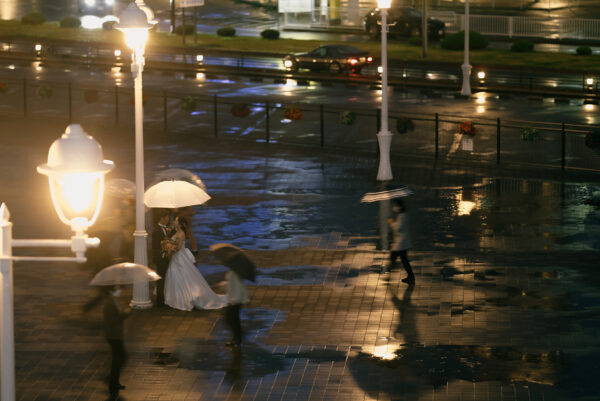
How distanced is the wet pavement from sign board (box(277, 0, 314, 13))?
40.9 m

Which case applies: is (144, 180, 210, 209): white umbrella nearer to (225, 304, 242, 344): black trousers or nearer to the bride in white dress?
the bride in white dress

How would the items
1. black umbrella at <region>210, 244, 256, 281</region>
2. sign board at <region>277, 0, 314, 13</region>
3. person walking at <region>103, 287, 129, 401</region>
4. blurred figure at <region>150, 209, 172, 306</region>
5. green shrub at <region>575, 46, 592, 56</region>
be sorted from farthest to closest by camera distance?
sign board at <region>277, 0, 314, 13</region>, green shrub at <region>575, 46, 592, 56</region>, blurred figure at <region>150, 209, 172, 306</region>, black umbrella at <region>210, 244, 256, 281</region>, person walking at <region>103, 287, 129, 401</region>

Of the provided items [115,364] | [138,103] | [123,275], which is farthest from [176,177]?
[115,364]

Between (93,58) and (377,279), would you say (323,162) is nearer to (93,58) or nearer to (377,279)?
(377,279)

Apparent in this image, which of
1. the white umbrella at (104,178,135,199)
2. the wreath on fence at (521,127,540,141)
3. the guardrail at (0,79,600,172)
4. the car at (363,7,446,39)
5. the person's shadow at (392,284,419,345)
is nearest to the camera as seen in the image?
the person's shadow at (392,284,419,345)

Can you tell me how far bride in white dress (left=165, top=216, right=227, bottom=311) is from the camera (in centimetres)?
1766

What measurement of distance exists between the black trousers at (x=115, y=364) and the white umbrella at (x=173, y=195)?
13.6 feet

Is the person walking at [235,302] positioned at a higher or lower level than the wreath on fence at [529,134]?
lower

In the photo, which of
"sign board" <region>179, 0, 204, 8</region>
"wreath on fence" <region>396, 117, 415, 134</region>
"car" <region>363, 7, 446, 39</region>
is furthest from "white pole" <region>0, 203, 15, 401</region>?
"car" <region>363, 7, 446, 39</region>

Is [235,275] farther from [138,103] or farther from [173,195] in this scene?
[138,103]

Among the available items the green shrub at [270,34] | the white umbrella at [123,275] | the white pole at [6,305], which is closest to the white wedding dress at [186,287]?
the white umbrella at [123,275]

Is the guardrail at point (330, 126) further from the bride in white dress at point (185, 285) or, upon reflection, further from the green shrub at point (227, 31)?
the green shrub at point (227, 31)

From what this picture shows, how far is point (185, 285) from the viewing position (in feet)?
58.2

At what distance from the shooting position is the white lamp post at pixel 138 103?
17328 mm
